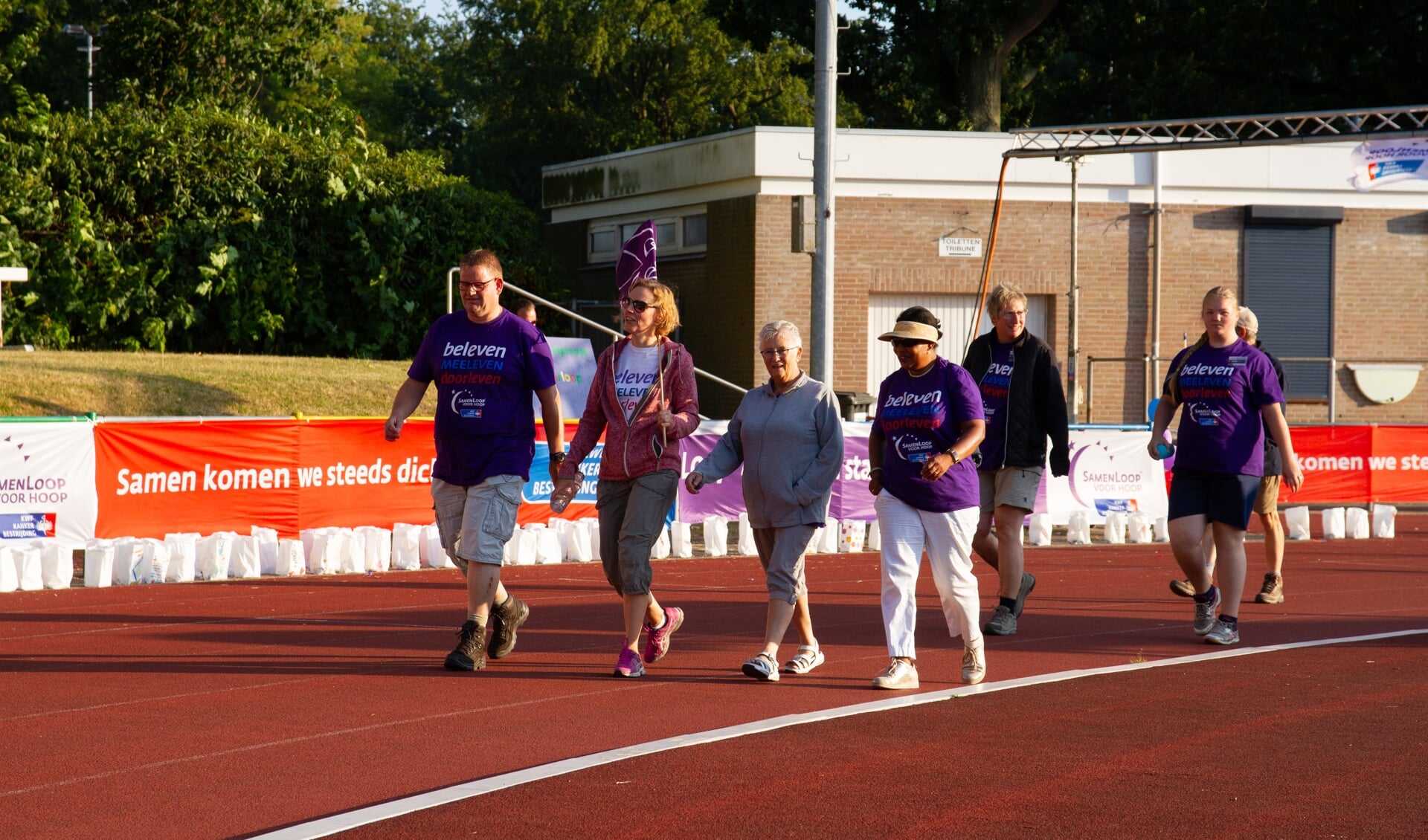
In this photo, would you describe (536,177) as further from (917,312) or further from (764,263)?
(917,312)

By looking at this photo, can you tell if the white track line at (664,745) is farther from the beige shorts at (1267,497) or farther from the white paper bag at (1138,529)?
the white paper bag at (1138,529)

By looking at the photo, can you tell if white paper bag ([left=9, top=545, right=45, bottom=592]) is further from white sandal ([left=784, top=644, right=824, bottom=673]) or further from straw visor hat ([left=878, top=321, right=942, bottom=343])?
straw visor hat ([left=878, top=321, right=942, bottom=343])

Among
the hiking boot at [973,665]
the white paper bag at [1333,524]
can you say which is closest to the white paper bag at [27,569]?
the hiking boot at [973,665]

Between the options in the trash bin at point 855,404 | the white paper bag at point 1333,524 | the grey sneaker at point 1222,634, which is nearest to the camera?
the grey sneaker at point 1222,634

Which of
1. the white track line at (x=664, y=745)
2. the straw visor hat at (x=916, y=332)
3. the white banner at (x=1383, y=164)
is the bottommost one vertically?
the white track line at (x=664, y=745)

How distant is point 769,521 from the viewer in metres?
8.05

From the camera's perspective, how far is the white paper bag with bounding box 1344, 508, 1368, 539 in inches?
707

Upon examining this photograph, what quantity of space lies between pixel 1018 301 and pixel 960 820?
16.0 feet

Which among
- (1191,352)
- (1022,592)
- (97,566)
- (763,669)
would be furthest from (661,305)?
(97,566)

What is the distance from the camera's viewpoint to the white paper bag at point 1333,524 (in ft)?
58.5

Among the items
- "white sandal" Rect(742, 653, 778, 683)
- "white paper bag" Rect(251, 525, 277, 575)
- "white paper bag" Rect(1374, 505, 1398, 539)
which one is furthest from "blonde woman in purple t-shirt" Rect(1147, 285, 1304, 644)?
"white paper bag" Rect(1374, 505, 1398, 539)

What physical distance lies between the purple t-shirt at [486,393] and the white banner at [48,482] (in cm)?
542

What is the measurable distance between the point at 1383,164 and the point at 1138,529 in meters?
12.7

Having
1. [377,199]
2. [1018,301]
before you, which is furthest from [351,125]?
[1018,301]
